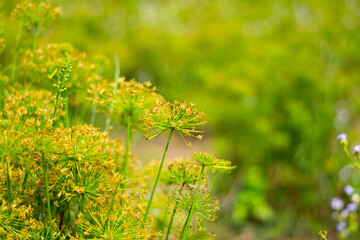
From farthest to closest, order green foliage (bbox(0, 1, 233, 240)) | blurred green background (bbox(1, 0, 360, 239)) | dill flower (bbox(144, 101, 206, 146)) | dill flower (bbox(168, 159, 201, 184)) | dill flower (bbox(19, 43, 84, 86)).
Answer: blurred green background (bbox(1, 0, 360, 239)) → dill flower (bbox(19, 43, 84, 86)) → dill flower (bbox(168, 159, 201, 184)) → dill flower (bbox(144, 101, 206, 146)) → green foliage (bbox(0, 1, 233, 240))

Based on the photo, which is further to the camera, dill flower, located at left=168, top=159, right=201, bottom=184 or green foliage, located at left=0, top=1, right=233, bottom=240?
dill flower, located at left=168, top=159, right=201, bottom=184

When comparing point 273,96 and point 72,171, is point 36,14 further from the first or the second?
point 273,96

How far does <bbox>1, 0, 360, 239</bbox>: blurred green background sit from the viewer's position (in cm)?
482

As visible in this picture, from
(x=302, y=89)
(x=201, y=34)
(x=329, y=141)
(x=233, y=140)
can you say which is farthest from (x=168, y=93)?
(x=329, y=141)

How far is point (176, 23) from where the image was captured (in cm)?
787

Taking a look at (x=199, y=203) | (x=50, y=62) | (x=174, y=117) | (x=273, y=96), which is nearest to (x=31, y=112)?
(x=50, y=62)

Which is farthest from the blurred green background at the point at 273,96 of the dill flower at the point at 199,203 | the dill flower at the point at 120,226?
the dill flower at the point at 120,226

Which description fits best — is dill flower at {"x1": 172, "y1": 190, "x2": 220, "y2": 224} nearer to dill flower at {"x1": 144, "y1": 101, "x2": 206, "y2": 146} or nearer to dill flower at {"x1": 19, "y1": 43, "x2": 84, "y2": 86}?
dill flower at {"x1": 144, "y1": 101, "x2": 206, "y2": 146}

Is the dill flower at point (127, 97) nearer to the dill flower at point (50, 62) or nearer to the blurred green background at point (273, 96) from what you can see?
the dill flower at point (50, 62)

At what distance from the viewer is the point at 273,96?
5.25 meters

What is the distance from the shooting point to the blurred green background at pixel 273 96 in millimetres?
4820

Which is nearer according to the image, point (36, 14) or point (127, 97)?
point (127, 97)

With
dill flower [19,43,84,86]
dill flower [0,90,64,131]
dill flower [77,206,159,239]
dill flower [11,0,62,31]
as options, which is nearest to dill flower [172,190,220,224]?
dill flower [77,206,159,239]

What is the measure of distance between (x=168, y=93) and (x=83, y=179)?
17.9 ft
